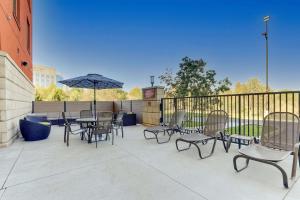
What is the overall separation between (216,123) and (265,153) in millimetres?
1378

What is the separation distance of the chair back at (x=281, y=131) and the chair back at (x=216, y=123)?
906 mm

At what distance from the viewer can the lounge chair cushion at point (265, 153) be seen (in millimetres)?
2232

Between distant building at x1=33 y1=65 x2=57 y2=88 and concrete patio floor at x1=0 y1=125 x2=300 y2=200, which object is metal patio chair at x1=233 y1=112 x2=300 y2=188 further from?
Result: distant building at x1=33 y1=65 x2=57 y2=88

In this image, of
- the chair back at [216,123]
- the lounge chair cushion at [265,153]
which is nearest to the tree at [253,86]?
the chair back at [216,123]

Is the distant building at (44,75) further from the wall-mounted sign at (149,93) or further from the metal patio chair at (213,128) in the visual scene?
the metal patio chair at (213,128)

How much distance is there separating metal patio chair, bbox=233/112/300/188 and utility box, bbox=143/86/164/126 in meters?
4.33

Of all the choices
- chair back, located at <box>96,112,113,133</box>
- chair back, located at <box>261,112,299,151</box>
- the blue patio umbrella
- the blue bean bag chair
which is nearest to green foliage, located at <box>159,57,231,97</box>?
the blue patio umbrella

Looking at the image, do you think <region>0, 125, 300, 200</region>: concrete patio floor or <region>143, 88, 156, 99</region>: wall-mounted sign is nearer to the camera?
<region>0, 125, 300, 200</region>: concrete patio floor

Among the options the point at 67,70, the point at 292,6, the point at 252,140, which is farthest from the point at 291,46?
the point at 67,70

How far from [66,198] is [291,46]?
71.1ft

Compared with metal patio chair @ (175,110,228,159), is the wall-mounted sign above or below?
above

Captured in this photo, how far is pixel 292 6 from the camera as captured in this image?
12039 mm

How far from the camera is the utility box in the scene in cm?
687

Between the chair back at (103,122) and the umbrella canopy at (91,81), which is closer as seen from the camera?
the chair back at (103,122)
